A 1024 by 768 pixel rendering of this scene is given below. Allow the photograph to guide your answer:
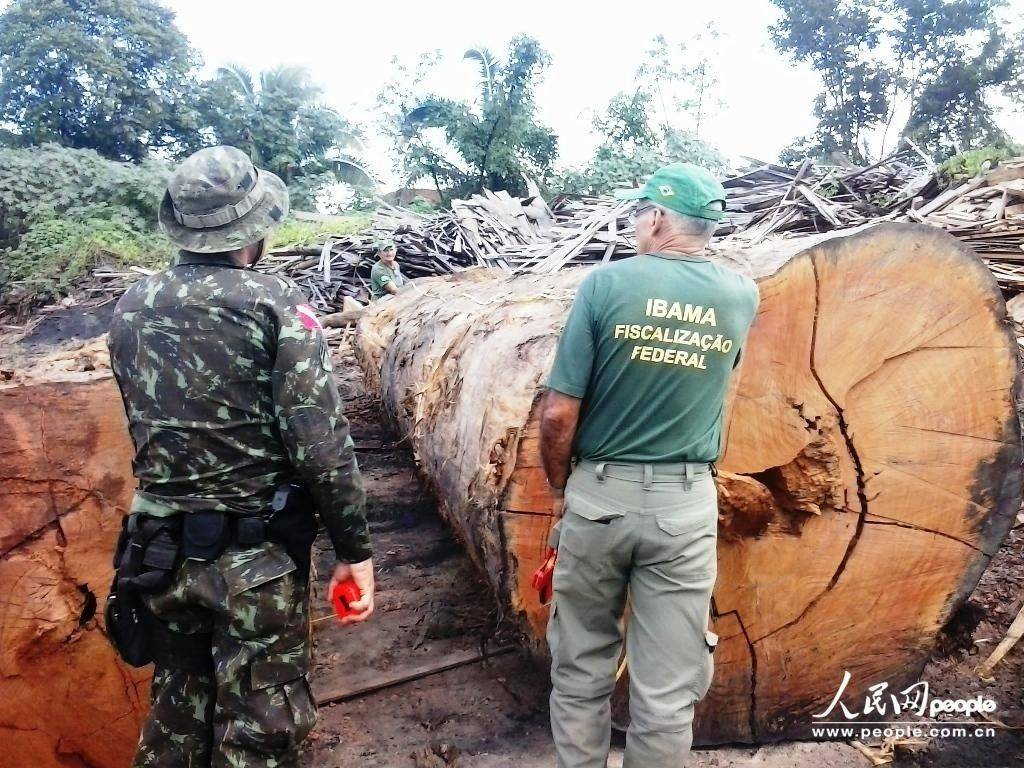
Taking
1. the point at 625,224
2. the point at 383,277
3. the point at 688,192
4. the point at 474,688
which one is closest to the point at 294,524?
the point at 474,688

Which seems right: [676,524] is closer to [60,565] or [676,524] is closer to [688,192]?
[688,192]

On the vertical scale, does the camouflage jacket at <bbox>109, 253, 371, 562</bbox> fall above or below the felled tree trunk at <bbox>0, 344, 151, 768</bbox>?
above

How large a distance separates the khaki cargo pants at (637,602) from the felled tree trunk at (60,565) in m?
1.45

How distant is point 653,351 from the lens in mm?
2006

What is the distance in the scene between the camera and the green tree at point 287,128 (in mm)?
19266

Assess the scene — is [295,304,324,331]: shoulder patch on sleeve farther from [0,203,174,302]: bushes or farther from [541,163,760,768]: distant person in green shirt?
[0,203,174,302]: bushes

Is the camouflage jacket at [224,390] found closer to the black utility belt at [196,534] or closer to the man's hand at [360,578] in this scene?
the black utility belt at [196,534]

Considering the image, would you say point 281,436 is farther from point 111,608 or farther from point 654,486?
point 654,486

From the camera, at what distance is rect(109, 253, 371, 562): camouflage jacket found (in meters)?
1.92

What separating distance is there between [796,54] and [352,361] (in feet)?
57.6

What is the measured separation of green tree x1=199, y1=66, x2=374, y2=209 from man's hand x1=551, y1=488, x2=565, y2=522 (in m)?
18.2

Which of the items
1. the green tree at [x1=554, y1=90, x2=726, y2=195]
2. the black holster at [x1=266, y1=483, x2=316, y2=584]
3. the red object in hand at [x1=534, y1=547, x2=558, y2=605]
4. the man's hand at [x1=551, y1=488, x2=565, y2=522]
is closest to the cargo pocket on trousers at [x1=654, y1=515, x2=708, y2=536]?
the man's hand at [x1=551, y1=488, x2=565, y2=522]

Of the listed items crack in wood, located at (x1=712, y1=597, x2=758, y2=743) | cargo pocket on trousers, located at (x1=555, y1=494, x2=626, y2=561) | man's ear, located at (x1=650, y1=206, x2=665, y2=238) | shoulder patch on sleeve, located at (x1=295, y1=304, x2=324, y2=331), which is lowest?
crack in wood, located at (x1=712, y1=597, x2=758, y2=743)

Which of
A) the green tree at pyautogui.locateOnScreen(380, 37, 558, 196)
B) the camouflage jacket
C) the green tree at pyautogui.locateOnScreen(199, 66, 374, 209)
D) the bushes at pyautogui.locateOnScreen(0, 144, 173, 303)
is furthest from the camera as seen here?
the green tree at pyautogui.locateOnScreen(199, 66, 374, 209)
